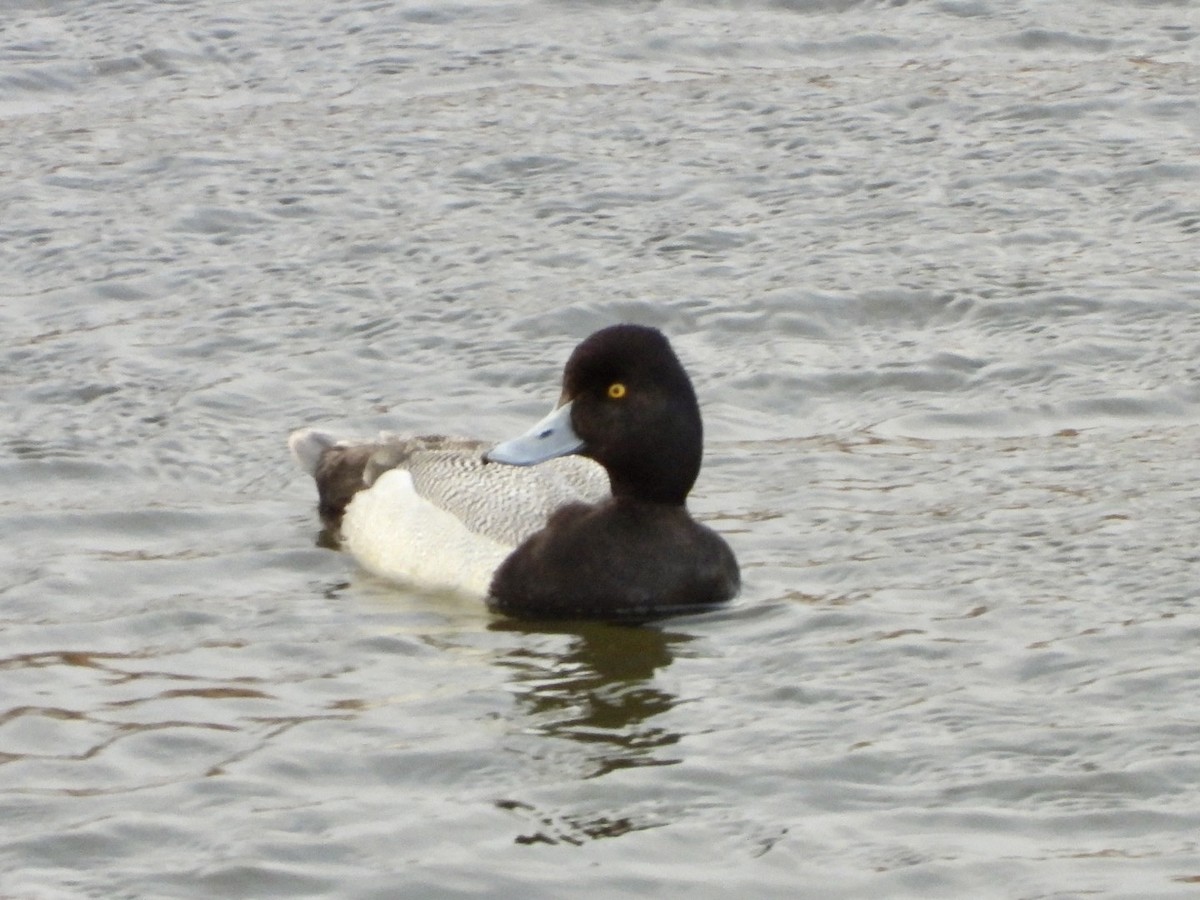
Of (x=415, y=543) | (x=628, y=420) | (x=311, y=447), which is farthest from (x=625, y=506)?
(x=311, y=447)

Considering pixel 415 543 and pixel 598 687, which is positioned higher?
pixel 415 543

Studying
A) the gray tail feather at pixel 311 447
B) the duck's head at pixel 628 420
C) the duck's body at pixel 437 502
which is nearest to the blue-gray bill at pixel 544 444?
the duck's head at pixel 628 420

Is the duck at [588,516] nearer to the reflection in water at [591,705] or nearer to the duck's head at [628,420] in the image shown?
the duck's head at [628,420]

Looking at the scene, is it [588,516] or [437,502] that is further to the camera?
[437,502]

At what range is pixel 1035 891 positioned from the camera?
6664 millimetres

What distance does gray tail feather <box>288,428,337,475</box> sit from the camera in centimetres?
1032

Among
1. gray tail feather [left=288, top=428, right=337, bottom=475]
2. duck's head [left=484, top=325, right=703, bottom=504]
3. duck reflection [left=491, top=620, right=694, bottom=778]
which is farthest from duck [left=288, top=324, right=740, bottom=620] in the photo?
gray tail feather [left=288, top=428, right=337, bottom=475]

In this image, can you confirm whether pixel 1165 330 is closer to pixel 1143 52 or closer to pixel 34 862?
pixel 1143 52

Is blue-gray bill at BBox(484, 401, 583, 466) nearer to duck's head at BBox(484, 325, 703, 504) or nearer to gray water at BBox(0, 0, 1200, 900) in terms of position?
duck's head at BBox(484, 325, 703, 504)

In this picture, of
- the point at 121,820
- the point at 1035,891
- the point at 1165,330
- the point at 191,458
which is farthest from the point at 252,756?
the point at 1165,330

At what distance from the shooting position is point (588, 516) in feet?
30.8

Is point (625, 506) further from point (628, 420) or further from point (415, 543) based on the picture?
point (415, 543)

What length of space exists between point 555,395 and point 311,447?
143 centimetres

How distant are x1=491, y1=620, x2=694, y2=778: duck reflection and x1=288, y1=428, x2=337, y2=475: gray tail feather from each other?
1497 millimetres
